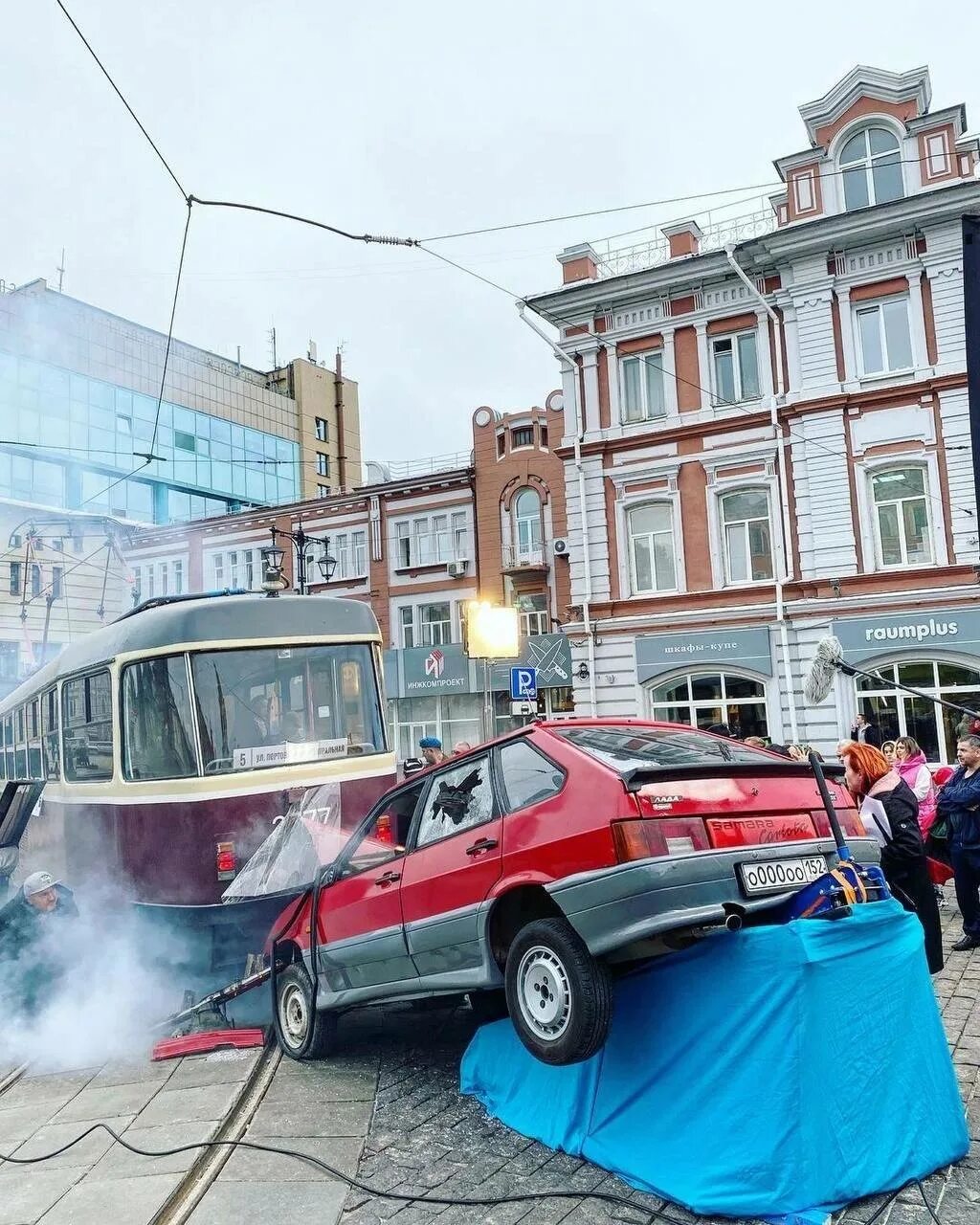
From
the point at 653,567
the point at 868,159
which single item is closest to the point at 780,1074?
the point at 653,567

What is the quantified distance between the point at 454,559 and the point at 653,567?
1019 cm

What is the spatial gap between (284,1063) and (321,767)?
8.45 ft

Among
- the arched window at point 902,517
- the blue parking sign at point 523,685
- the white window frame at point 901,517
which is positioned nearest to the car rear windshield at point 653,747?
the blue parking sign at point 523,685

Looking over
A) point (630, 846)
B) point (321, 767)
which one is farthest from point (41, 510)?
point (630, 846)

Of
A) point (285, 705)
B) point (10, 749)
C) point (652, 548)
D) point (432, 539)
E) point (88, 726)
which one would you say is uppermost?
point (432, 539)

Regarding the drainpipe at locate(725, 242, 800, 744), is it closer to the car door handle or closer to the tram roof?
the tram roof

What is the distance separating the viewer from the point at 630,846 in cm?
407

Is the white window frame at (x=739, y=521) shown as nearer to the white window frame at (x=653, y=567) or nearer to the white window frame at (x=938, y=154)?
the white window frame at (x=653, y=567)

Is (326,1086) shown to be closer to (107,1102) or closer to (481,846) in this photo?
(107,1102)

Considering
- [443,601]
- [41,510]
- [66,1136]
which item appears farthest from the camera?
[443,601]

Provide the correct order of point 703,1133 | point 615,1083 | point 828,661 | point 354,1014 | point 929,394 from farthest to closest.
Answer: point 929,394
point 828,661
point 354,1014
point 615,1083
point 703,1133

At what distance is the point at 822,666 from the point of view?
877 centimetres

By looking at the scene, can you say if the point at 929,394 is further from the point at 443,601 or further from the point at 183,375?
the point at 183,375

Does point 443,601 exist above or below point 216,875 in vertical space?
above
